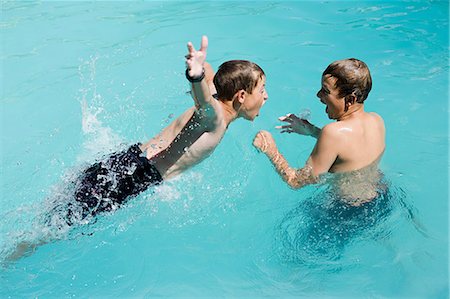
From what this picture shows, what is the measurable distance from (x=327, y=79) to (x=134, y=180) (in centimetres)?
162

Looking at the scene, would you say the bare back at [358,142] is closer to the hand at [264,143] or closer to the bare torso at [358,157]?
the bare torso at [358,157]

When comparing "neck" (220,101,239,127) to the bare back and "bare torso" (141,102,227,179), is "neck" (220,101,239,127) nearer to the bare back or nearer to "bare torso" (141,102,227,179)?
"bare torso" (141,102,227,179)

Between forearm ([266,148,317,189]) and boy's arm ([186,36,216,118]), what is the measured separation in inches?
32.8

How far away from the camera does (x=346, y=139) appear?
10.7 ft

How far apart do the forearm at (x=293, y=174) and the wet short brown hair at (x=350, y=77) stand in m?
0.59

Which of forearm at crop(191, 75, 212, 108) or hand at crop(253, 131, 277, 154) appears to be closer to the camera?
forearm at crop(191, 75, 212, 108)

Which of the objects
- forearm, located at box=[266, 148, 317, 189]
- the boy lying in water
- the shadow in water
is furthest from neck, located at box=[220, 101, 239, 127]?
the shadow in water

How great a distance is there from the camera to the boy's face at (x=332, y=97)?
328 centimetres

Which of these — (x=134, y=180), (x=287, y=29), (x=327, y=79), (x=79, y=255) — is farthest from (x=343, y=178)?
(x=287, y=29)

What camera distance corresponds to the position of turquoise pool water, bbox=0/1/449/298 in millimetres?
3734

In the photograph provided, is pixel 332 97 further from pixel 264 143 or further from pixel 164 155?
pixel 164 155

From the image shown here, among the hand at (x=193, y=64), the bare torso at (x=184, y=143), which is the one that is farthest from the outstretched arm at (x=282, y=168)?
the hand at (x=193, y=64)

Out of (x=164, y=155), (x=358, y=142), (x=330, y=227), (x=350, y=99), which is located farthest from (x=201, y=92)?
(x=330, y=227)

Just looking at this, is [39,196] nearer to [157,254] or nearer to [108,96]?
[157,254]
